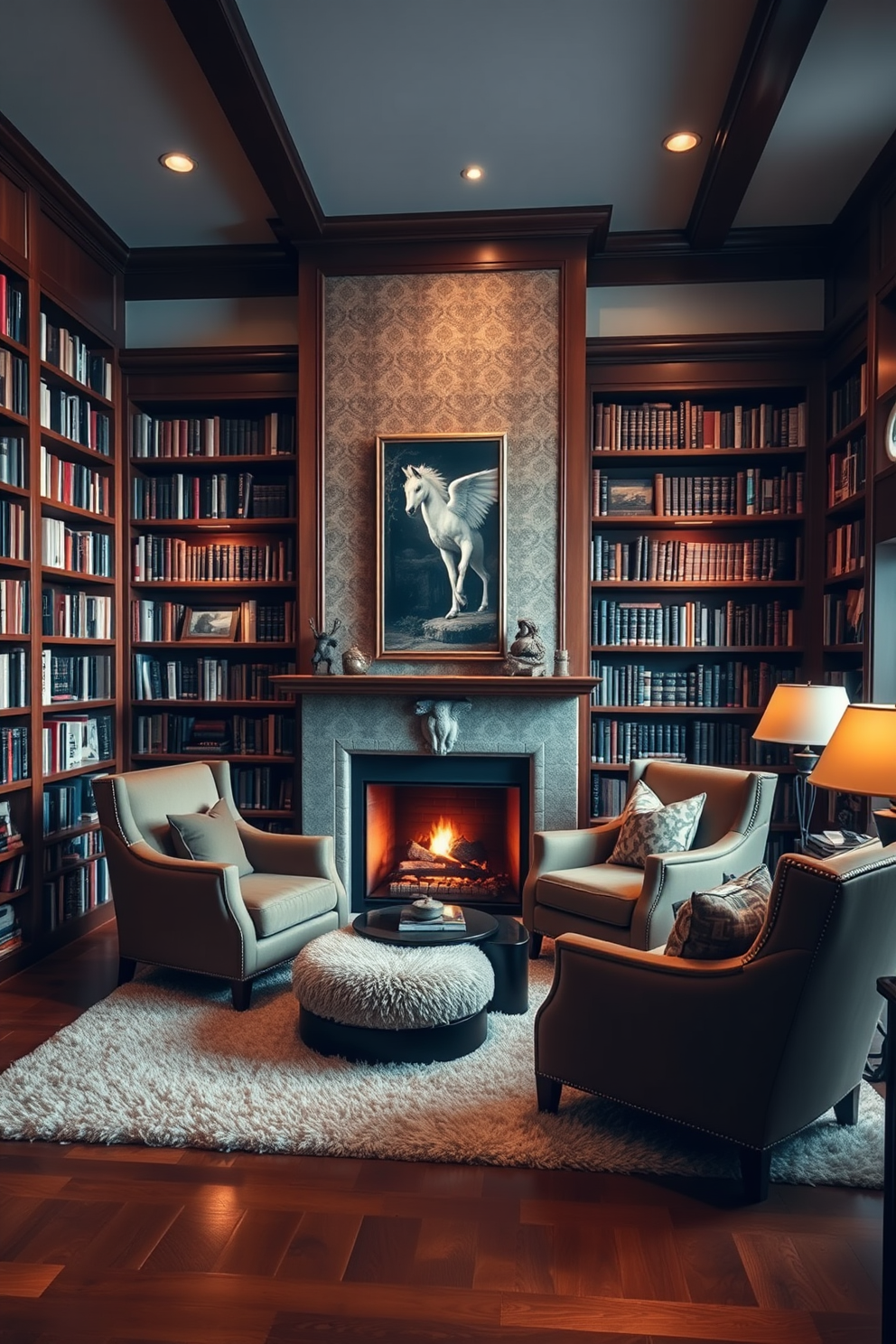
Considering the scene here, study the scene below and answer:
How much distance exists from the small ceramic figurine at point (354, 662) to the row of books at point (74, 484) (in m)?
1.53

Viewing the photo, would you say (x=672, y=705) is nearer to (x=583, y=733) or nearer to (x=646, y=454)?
(x=583, y=733)

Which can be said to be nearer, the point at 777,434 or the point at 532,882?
the point at 532,882

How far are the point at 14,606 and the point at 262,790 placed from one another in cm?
170

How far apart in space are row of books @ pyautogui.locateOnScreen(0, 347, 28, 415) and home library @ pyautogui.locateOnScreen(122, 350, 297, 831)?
1037 mm

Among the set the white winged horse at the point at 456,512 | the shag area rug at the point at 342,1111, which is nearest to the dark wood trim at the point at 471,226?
the white winged horse at the point at 456,512

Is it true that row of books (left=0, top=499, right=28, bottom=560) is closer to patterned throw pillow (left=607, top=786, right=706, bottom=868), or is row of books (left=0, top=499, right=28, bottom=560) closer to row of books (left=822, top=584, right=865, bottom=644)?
patterned throw pillow (left=607, top=786, right=706, bottom=868)

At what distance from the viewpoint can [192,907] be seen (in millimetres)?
3428

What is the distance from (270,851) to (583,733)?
5.66 feet

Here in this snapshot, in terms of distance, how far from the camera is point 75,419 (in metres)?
4.50

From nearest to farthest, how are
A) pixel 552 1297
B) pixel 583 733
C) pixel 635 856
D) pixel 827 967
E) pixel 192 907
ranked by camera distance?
pixel 552 1297 → pixel 827 967 → pixel 192 907 → pixel 635 856 → pixel 583 733

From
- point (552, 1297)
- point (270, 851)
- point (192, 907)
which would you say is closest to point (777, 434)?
point (270, 851)

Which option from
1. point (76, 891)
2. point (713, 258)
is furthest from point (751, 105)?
point (76, 891)

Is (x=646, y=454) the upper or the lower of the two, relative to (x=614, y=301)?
lower

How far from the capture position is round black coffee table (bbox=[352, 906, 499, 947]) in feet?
10.5
